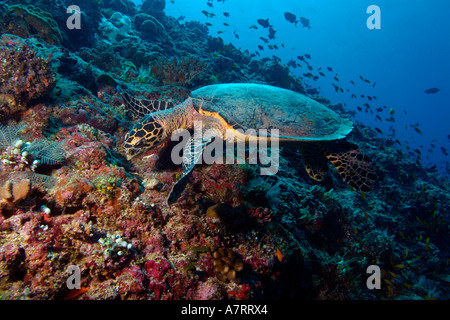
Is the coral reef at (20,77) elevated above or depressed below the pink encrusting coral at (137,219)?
above

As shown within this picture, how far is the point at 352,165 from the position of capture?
4285 mm

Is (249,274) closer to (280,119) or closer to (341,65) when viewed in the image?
(280,119)

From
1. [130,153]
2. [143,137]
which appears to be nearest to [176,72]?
[143,137]

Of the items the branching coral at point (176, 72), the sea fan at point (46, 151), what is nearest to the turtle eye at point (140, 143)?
the sea fan at point (46, 151)

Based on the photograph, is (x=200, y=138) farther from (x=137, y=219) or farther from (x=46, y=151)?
(x=46, y=151)

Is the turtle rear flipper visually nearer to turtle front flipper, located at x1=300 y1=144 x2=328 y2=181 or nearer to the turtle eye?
turtle front flipper, located at x1=300 y1=144 x2=328 y2=181

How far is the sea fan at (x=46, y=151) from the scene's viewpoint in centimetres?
257

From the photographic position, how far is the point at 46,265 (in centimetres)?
177

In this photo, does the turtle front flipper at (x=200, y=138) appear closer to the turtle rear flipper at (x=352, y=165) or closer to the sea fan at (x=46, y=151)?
the sea fan at (x=46, y=151)

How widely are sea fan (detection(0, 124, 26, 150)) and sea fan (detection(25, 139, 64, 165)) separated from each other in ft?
0.62

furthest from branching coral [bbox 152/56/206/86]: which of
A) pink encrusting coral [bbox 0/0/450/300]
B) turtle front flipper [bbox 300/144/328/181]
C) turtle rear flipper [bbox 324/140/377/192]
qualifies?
turtle rear flipper [bbox 324/140/377/192]

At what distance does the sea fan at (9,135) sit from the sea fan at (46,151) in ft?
0.62

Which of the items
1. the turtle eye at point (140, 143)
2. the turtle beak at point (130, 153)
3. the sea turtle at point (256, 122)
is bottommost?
the turtle beak at point (130, 153)

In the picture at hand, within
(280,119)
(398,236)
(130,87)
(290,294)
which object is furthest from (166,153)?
(398,236)
